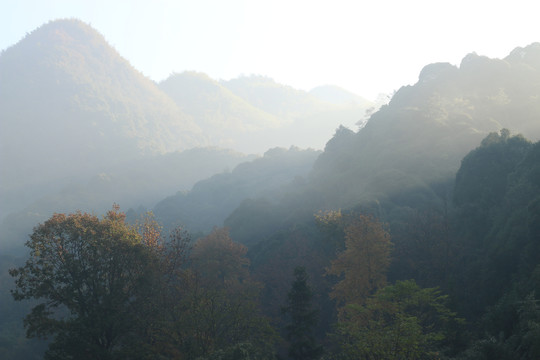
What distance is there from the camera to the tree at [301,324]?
2966 centimetres

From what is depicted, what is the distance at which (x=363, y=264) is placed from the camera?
3669 centimetres

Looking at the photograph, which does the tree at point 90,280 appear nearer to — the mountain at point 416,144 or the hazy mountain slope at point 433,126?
the mountain at point 416,144

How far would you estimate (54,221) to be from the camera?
2722 centimetres

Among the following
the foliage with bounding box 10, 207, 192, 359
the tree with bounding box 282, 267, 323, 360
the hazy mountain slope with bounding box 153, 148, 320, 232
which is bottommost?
the tree with bounding box 282, 267, 323, 360

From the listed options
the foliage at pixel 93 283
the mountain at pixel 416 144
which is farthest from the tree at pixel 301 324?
the mountain at pixel 416 144

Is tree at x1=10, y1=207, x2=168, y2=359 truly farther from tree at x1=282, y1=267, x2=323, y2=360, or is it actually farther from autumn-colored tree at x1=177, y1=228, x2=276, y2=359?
tree at x1=282, y1=267, x2=323, y2=360

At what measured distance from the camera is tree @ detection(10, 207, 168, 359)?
82.7ft

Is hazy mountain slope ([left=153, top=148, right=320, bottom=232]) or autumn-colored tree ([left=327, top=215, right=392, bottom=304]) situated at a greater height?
hazy mountain slope ([left=153, top=148, right=320, bottom=232])

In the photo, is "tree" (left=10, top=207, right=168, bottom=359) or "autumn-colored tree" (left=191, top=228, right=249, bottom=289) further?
"autumn-colored tree" (left=191, top=228, right=249, bottom=289)

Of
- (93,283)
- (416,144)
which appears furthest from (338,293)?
(416,144)

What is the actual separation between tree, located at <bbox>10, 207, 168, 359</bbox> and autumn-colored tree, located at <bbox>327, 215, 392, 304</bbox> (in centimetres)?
1710

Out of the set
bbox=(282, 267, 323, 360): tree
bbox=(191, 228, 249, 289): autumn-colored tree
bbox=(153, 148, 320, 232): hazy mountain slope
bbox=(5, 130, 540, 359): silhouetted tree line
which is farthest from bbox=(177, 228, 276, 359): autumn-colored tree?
bbox=(153, 148, 320, 232): hazy mountain slope

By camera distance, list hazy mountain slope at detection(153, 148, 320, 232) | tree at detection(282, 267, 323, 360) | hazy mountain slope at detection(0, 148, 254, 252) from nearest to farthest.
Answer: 1. tree at detection(282, 267, 323, 360)
2. hazy mountain slope at detection(153, 148, 320, 232)
3. hazy mountain slope at detection(0, 148, 254, 252)

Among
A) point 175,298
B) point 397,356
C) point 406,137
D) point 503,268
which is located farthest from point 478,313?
point 406,137
